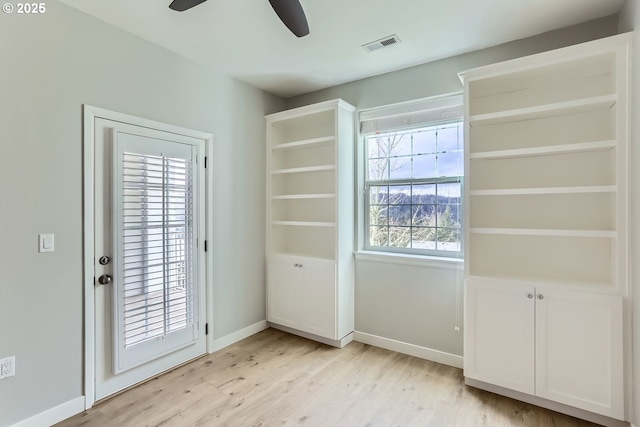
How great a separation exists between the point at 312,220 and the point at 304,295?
0.85 m

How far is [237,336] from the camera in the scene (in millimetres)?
3369

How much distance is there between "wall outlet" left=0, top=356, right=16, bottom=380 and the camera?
1871mm

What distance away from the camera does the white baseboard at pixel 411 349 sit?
2.83m

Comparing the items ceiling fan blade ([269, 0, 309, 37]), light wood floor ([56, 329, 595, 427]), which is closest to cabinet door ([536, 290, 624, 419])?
light wood floor ([56, 329, 595, 427])

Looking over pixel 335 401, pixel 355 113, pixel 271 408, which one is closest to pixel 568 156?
pixel 355 113

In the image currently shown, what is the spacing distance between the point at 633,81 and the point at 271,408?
124 inches

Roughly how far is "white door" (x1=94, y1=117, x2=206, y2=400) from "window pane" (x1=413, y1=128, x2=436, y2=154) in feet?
6.85

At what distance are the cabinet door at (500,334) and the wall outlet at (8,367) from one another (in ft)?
10.0

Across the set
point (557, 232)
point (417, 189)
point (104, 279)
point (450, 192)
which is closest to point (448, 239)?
point (450, 192)

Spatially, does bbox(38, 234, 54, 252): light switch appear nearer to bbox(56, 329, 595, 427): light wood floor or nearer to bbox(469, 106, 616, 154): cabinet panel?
bbox(56, 329, 595, 427): light wood floor

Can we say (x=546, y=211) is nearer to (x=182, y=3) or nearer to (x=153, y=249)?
(x=182, y=3)

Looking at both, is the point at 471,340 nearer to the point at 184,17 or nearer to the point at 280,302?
the point at 280,302

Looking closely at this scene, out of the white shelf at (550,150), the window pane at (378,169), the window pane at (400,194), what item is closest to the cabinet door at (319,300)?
the window pane at (400,194)

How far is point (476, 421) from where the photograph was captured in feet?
6.85
